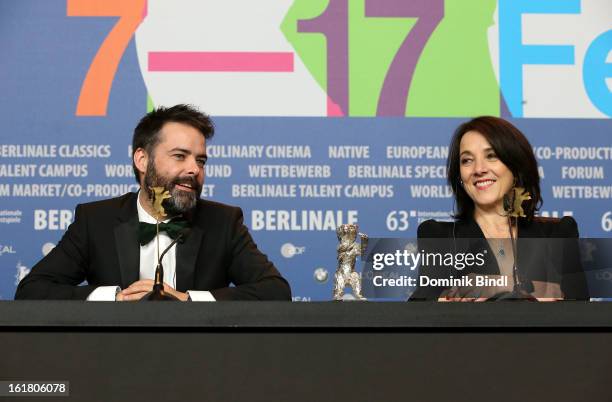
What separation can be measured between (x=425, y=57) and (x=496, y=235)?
1.49m

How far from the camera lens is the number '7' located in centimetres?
412

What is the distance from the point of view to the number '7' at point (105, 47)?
4.12 m

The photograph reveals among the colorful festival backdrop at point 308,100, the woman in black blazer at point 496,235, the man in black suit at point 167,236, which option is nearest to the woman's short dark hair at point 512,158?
the woman in black blazer at point 496,235

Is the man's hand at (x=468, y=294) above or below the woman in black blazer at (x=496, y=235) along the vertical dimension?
below

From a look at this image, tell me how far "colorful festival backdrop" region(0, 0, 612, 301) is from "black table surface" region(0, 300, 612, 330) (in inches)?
92.2

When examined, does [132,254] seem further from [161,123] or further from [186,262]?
[161,123]

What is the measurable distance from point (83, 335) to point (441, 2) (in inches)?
119

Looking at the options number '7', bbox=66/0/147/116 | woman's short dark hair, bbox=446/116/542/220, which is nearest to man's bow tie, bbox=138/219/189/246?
woman's short dark hair, bbox=446/116/542/220

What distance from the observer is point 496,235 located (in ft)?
9.57

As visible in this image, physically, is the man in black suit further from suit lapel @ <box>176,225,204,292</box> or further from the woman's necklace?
the woman's necklace

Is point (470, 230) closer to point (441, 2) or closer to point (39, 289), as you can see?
point (39, 289)

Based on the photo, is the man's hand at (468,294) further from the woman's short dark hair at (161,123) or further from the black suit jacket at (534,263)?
the woman's short dark hair at (161,123)

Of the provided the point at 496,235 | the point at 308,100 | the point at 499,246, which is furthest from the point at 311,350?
the point at 308,100

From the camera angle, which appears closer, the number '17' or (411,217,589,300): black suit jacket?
(411,217,589,300): black suit jacket
